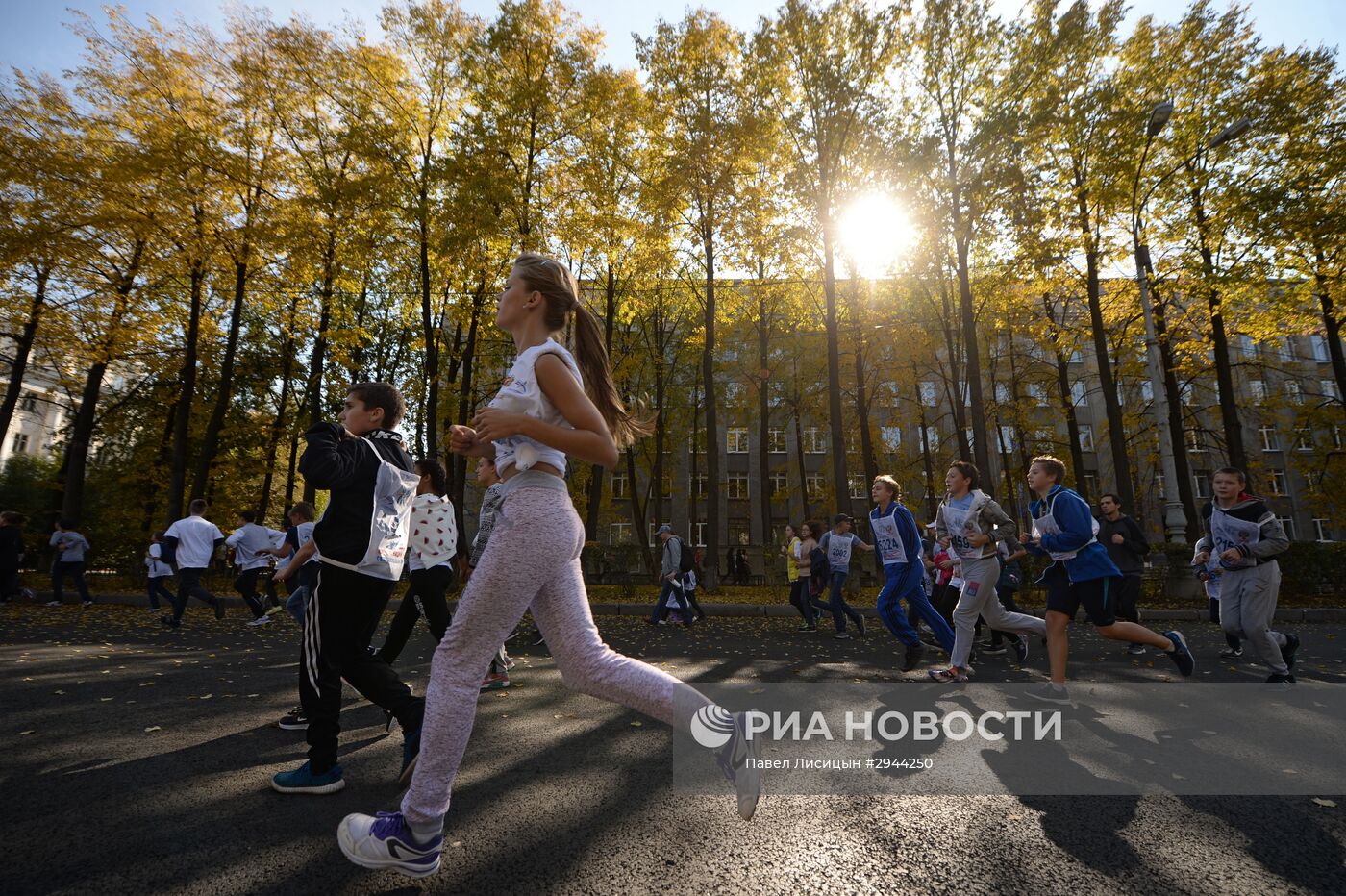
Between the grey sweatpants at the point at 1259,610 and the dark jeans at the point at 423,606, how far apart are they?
25.0ft

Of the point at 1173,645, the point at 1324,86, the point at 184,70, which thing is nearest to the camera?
the point at 1173,645

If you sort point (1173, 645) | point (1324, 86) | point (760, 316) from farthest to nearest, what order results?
point (760, 316), point (1324, 86), point (1173, 645)

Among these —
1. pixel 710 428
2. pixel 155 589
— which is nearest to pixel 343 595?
pixel 155 589

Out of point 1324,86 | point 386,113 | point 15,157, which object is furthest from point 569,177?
point 1324,86

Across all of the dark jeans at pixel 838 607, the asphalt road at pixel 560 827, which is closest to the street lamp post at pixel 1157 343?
the dark jeans at pixel 838 607

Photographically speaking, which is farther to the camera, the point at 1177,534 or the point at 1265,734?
the point at 1177,534

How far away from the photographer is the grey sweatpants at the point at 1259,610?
661 cm

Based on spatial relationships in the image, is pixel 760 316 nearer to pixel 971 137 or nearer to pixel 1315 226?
pixel 971 137

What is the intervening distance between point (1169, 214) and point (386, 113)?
22.4m

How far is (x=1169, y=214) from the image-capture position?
63.9 ft

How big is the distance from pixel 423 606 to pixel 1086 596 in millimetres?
5767

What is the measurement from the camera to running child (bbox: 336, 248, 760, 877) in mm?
2260

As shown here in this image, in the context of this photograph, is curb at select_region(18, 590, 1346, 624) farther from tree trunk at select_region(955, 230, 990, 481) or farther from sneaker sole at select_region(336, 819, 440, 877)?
sneaker sole at select_region(336, 819, 440, 877)

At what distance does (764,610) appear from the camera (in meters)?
15.8
